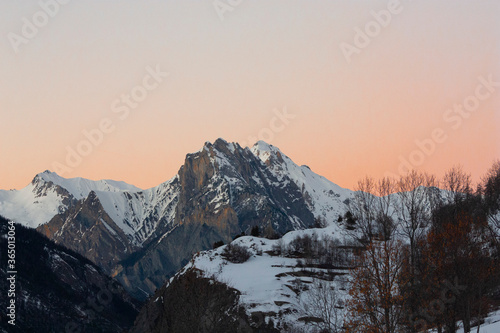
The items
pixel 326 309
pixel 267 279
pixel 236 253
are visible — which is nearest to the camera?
pixel 326 309

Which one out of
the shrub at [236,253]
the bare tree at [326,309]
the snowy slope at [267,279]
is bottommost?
the bare tree at [326,309]

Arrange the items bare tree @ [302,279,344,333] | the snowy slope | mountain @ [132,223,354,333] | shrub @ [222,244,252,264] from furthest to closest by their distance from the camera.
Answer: shrub @ [222,244,252,264] < the snowy slope < mountain @ [132,223,354,333] < bare tree @ [302,279,344,333]

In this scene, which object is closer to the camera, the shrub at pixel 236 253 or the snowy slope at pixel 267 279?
the snowy slope at pixel 267 279

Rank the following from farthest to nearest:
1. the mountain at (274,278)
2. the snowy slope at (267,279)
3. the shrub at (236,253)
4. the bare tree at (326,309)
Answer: the shrub at (236,253), the snowy slope at (267,279), the mountain at (274,278), the bare tree at (326,309)

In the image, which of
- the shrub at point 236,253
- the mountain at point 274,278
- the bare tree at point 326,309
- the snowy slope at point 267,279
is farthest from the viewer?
the shrub at point 236,253

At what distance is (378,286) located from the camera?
52688 millimetres

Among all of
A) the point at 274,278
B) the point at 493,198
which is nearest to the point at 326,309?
the point at 274,278

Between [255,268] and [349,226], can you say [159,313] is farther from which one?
[349,226]

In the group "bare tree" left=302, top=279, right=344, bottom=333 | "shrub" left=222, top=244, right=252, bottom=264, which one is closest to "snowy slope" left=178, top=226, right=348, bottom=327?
"shrub" left=222, top=244, right=252, bottom=264

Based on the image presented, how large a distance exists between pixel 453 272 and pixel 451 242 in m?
2.93

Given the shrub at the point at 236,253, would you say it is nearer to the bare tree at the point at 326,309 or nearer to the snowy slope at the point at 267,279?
the snowy slope at the point at 267,279

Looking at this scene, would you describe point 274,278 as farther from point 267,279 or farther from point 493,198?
point 493,198

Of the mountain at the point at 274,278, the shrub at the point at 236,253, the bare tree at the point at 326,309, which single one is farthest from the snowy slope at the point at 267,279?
the bare tree at the point at 326,309

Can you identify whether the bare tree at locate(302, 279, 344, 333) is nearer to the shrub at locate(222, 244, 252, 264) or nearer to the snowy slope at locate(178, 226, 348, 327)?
the snowy slope at locate(178, 226, 348, 327)
